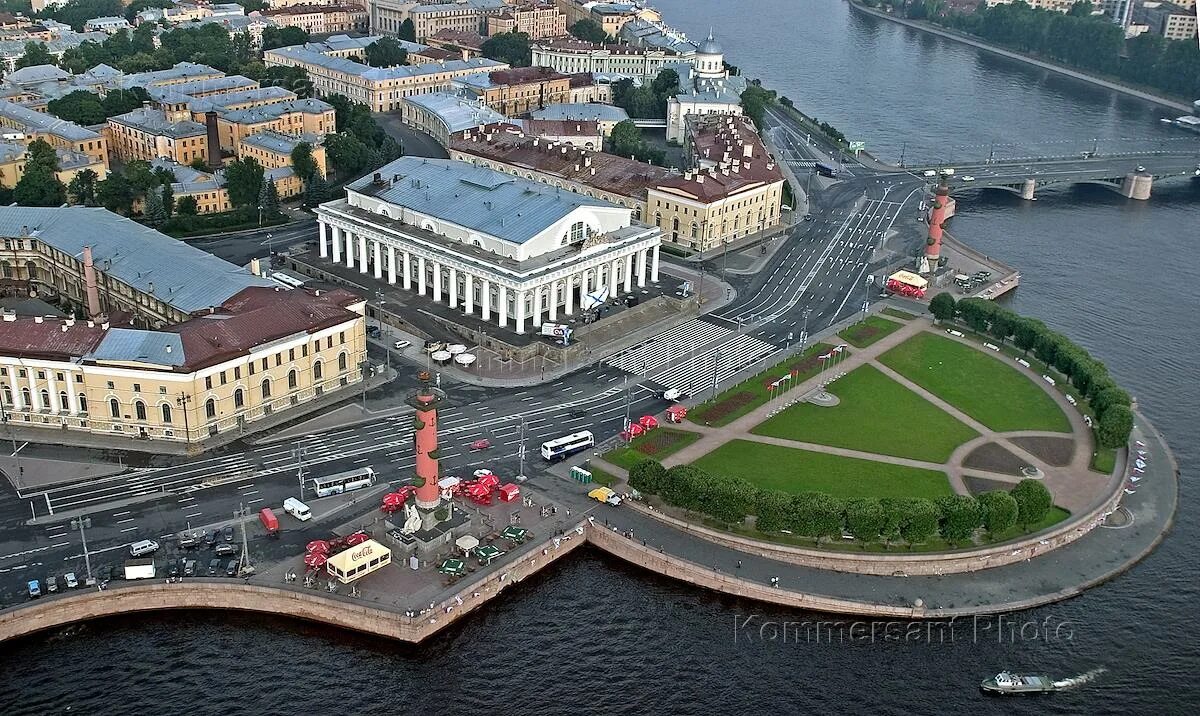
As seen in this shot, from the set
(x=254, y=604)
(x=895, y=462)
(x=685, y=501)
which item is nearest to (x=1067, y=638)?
(x=895, y=462)

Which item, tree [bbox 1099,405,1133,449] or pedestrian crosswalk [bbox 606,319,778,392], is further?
pedestrian crosswalk [bbox 606,319,778,392]

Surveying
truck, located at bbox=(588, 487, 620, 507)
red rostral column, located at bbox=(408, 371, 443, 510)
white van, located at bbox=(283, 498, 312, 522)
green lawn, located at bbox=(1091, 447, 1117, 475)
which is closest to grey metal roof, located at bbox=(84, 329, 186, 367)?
white van, located at bbox=(283, 498, 312, 522)

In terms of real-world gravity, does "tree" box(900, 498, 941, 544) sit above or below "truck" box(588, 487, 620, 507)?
above

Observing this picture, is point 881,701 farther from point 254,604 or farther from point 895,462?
point 254,604

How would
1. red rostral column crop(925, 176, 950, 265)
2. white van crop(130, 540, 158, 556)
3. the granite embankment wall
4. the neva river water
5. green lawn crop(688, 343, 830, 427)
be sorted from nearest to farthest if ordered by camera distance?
1. the neva river water
2. the granite embankment wall
3. white van crop(130, 540, 158, 556)
4. green lawn crop(688, 343, 830, 427)
5. red rostral column crop(925, 176, 950, 265)

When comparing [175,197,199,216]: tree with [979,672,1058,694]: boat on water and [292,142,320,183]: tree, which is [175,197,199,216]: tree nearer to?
[292,142,320,183]: tree

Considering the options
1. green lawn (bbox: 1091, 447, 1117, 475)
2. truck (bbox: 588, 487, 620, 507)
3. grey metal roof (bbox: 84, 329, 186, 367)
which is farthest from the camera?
green lawn (bbox: 1091, 447, 1117, 475)

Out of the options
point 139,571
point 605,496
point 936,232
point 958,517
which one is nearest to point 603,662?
point 605,496
